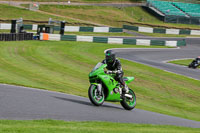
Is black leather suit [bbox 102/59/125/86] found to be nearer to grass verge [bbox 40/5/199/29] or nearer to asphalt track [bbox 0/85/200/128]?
asphalt track [bbox 0/85/200/128]

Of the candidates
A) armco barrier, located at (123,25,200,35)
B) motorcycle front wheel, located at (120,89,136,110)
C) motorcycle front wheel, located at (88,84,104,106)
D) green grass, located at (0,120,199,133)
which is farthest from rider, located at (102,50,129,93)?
armco barrier, located at (123,25,200,35)

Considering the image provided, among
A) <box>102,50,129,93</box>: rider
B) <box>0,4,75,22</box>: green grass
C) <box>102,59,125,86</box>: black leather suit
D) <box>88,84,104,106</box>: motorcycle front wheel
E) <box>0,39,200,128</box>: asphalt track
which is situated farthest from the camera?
<box>0,4,75,22</box>: green grass

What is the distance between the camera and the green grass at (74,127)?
8460mm

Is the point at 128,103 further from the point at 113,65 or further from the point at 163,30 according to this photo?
the point at 163,30

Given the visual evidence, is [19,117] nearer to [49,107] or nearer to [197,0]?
[49,107]

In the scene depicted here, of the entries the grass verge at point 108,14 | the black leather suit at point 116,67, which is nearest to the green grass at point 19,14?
the grass verge at point 108,14

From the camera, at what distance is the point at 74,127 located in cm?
920

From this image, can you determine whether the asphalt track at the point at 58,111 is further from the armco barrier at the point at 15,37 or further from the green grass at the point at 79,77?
the armco barrier at the point at 15,37

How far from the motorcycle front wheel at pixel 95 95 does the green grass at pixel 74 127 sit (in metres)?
2.07

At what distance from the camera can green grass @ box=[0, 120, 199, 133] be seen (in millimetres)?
8460

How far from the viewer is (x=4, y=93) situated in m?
12.5

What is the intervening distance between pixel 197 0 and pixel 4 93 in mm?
78246

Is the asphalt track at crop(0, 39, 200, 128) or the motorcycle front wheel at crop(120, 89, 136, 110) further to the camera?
the motorcycle front wheel at crop(120, 89, 136, 110)

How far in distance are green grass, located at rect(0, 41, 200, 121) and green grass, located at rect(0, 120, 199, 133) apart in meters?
5.06
